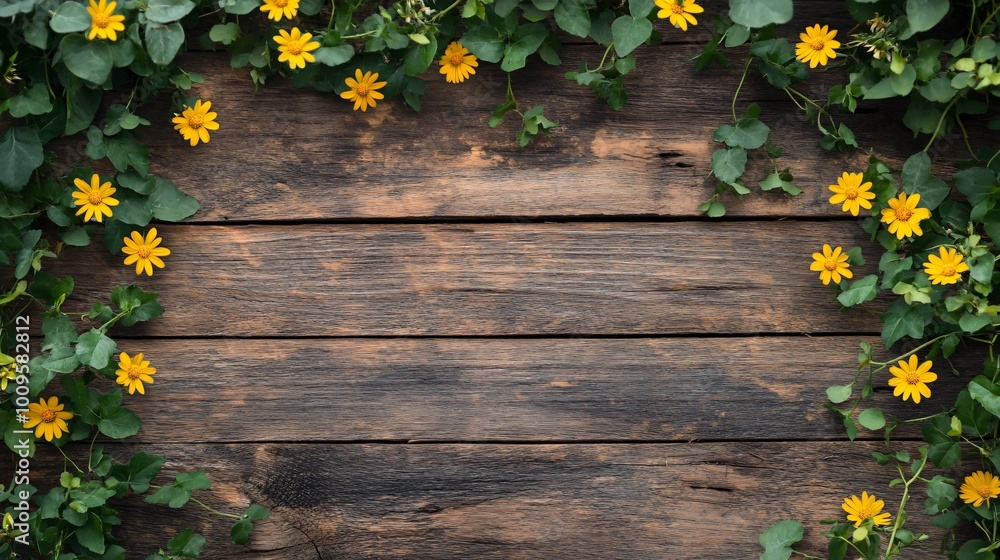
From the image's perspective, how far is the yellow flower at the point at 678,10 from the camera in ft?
4.14

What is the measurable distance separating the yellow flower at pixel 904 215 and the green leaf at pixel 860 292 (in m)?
0.09

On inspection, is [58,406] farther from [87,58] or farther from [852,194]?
[852,194]

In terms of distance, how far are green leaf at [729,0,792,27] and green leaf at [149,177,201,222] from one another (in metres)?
Answer: 1.04

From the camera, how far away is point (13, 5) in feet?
3.93

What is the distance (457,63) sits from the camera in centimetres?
133

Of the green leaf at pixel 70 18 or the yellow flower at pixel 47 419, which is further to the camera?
the yellow flower at pixel 47 419

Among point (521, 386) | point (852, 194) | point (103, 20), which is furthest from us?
point (521, 386)

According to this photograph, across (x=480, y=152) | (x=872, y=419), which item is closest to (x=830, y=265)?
(x=872, y=419)

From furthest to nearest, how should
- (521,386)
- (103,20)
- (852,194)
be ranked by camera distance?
(521,386)
(852,194)
(103,20)

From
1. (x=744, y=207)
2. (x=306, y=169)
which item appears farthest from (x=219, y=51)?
(x=744, y=207)

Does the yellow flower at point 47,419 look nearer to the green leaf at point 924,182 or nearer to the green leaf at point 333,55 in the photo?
the green leaf at point 333,55

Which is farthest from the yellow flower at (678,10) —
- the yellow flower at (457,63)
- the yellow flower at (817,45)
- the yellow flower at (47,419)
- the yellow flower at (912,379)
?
the yellow flower at (47,419)

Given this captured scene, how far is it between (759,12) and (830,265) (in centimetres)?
47

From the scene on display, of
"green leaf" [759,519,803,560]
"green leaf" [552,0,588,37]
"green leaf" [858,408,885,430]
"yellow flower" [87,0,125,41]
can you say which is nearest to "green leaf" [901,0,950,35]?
"green leaf" [552,0,588,37]
